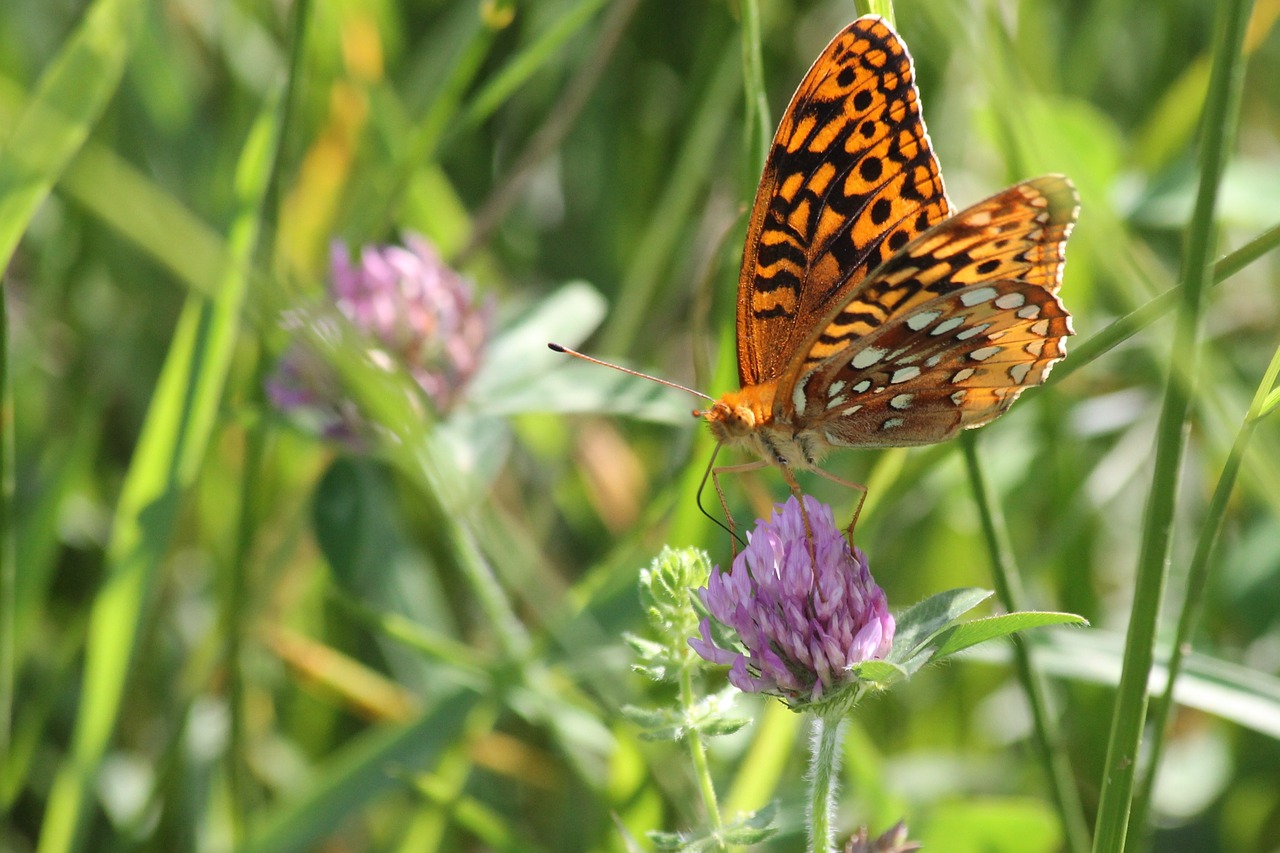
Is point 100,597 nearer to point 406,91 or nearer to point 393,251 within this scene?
point 393,251

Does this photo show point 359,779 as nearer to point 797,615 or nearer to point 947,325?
point 797,615

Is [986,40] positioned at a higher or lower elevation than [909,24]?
lower

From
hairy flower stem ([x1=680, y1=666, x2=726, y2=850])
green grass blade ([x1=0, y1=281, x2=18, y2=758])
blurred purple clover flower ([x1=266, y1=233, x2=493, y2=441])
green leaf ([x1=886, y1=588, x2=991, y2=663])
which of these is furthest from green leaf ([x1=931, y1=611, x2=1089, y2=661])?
green grass blade ([x1=0, y1=281, x2=18, y2=758])

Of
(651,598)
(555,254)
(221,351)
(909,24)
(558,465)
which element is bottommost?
(651,598)

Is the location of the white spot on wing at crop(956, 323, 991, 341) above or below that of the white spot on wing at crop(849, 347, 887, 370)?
above

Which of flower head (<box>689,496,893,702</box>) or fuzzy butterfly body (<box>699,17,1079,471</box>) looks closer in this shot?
flower head (<box>689,496,893,702</box>)

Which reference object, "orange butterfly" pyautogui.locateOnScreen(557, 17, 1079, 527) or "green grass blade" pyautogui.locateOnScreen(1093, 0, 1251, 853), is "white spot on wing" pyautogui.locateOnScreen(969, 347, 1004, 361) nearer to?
"orange butterfly" pyautogui.locateOnScreen(557, 17, 1079, 527)

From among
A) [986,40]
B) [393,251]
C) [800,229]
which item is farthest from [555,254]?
[986,40]

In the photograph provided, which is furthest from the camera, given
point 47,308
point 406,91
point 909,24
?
point 406,91
